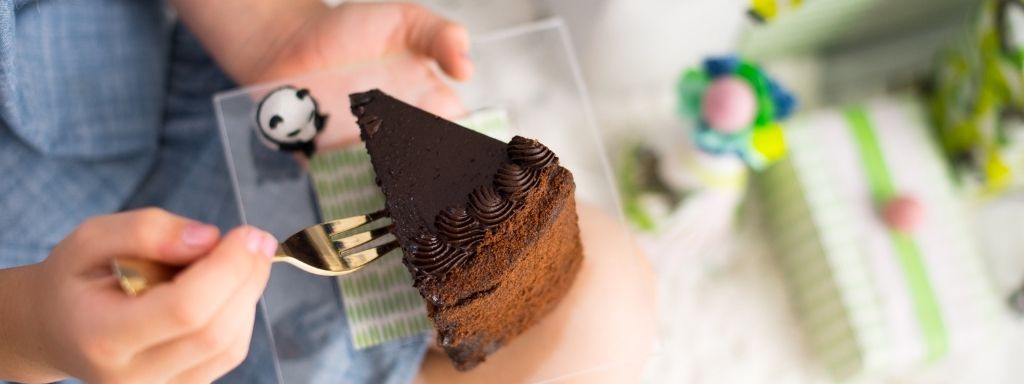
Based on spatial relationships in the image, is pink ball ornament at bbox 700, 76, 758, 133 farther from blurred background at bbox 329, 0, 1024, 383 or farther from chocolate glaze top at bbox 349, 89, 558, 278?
chocolate glaze top at bbox 349, 89, 558, 278

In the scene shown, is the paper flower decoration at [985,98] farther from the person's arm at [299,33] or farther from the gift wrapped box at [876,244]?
the person's arm at [299,33]

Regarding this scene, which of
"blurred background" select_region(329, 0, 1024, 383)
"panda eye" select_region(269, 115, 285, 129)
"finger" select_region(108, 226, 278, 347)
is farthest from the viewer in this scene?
"blurred background" select_region(329, 0, 1024, 383)

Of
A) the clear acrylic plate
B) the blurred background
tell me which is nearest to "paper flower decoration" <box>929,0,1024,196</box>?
the blurred background

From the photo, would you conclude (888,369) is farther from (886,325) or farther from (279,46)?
(279,46)

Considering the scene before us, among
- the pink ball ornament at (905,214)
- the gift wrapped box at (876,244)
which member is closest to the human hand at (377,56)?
the gift wrapped box at (876,244)

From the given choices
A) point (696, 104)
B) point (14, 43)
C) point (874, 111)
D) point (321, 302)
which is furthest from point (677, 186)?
point (14, 43)

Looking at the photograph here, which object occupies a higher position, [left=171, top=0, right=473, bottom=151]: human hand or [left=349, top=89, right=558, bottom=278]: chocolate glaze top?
[left=171, top=0, right=473, bottom=151]: human hand
